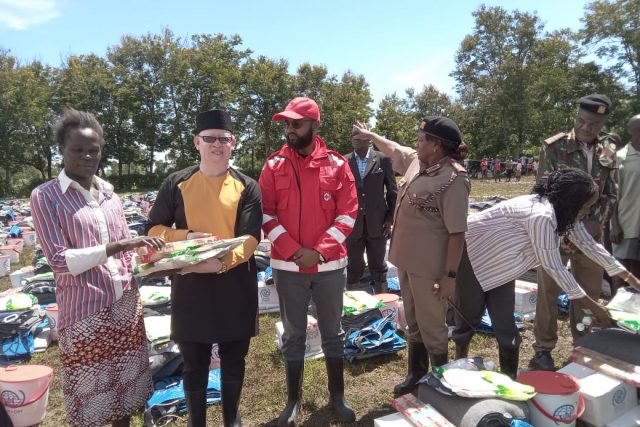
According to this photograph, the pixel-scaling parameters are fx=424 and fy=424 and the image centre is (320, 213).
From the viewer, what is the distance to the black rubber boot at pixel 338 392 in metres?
2.92

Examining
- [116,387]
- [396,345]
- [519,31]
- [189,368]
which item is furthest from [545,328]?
[519,31]

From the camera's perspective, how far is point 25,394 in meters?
2.82

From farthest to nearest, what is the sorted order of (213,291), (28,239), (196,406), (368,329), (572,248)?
(28,239) → (368,329) → (572,248) → (196,406) → (213,291)

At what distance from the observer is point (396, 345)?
154 inches

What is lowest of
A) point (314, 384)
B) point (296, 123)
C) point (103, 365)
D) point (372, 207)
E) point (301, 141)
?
point (314, 384)

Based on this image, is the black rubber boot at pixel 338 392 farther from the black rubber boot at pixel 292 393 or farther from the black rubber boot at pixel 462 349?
the black rubber boot at pixel 462 349

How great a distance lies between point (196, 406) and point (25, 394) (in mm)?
1244

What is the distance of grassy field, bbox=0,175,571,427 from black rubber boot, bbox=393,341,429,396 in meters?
0.14

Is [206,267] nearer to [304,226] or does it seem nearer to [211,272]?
[211,272]

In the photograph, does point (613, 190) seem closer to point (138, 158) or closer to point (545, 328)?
point (545, 328)

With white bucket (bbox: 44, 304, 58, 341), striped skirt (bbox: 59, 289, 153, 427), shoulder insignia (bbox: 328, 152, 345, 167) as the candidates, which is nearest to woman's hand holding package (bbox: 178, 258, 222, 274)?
striped skirt (bbox: 59, 289, 153, 427)

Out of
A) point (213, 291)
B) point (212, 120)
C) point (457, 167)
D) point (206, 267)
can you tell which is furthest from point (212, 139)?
point (457, 167)

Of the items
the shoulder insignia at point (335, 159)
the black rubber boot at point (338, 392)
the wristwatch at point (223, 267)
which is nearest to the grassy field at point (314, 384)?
the black rubber boot at point (338, 392)

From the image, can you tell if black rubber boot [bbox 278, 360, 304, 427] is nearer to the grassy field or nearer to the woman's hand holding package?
the grassy field
